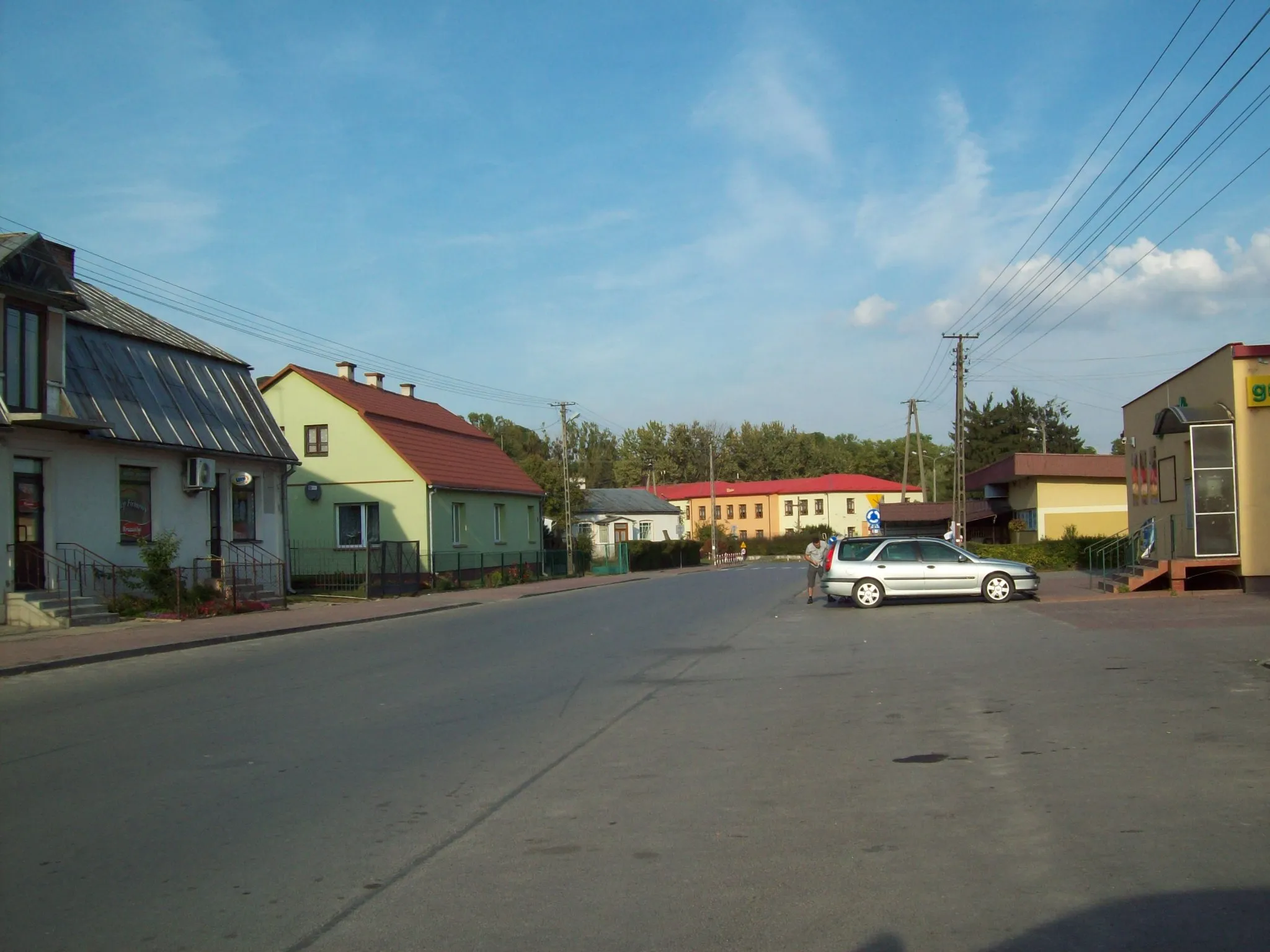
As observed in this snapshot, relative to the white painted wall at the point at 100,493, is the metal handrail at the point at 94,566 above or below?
below

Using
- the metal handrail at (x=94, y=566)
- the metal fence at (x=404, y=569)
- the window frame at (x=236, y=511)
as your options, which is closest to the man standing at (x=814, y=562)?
the metal fence at (x=404, y=569)

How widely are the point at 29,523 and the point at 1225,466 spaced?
971 inches

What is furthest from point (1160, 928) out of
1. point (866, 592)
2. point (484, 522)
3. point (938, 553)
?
point (484, 522)

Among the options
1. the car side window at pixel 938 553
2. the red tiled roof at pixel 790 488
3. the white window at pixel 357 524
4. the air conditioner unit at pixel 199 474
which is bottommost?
the car side window at pixel 938 553

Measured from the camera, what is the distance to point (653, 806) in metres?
7.19

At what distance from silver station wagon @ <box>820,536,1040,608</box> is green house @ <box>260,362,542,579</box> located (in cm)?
1815

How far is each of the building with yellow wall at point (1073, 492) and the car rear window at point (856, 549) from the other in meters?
23.2

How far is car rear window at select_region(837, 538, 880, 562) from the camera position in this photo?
79.4ft

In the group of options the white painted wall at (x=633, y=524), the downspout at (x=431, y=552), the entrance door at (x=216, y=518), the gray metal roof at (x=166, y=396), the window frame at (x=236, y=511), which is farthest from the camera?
the white painted wall at (x=633, y=524)

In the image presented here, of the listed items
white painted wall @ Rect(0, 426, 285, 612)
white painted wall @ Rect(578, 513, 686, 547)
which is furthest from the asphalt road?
white painted wall @ Rect(578, 513, 686, 547)

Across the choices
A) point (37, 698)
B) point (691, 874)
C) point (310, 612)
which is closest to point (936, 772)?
point (691, 874)

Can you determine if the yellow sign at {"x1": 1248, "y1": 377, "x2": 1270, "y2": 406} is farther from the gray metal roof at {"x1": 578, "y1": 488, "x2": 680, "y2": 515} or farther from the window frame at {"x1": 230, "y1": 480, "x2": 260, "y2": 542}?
the gray metal roof at {"x1": 578, "y1": 488, "x2": 680, "y2": 515}

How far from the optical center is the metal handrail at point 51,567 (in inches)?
811

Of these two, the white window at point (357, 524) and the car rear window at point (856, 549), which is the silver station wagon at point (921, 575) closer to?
the car rear window at point (856, 549)
